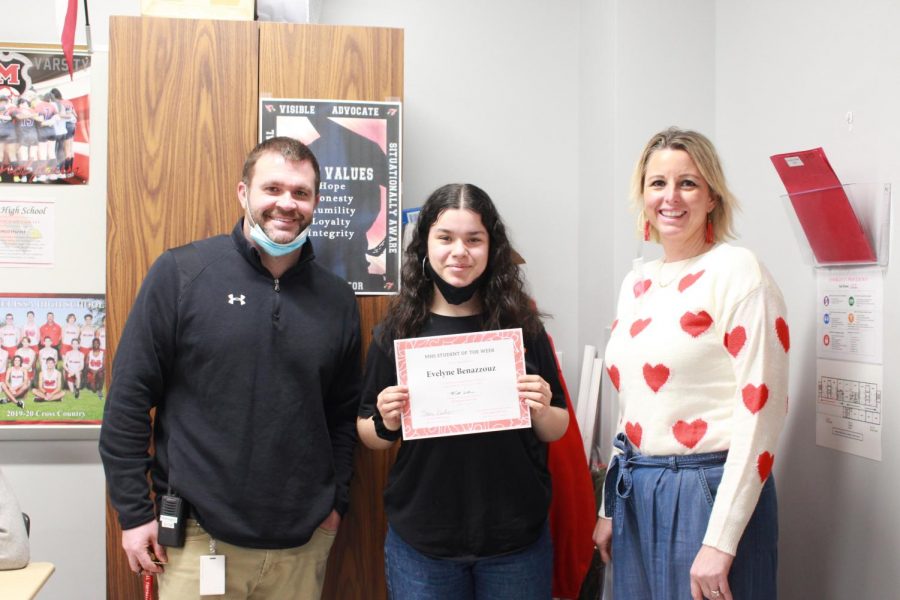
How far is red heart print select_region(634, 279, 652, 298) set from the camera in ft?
5.70

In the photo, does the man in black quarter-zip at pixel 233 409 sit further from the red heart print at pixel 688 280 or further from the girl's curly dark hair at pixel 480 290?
the red heart print at pixel 688 280

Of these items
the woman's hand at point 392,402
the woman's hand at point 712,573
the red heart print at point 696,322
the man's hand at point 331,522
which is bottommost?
the man's hand at point 331,522

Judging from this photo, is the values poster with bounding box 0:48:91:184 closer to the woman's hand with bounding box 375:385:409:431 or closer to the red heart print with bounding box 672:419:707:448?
the woman's hand with bounding box 375:385:409:431

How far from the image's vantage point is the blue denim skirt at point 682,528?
148 centimetres

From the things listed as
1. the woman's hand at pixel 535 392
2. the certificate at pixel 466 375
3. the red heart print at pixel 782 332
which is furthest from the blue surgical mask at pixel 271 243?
the red heart print at pixel 782 332

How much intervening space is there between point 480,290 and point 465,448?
418mm

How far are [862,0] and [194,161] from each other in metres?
2.03

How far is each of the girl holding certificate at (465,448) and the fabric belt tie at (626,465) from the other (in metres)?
0.16

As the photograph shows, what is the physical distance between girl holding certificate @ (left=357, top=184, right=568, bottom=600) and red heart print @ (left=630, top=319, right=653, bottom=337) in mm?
227

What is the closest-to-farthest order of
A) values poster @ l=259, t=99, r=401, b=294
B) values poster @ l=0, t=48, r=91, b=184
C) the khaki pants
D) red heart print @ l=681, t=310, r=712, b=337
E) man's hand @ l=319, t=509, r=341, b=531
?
1. red heart print @ l=681, t=310, r=712, b=337
2. the khaki pants
3. man's hand @ l=319, t=509, r=341, b=531
4. values poster @ l=259, t=99, r=401, b=294
5. values poster @ l=0, t=48, r=91, b=184

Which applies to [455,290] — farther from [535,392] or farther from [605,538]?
[605,538]

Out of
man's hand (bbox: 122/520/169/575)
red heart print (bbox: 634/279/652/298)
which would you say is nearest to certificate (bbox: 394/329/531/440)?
red heart print (bbox: 634/279/652/298)

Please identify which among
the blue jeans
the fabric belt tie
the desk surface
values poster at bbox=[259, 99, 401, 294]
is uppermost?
values poster at bbox=[259, 99, 401, 294]

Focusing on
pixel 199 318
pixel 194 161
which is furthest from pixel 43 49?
pixel 199 318
